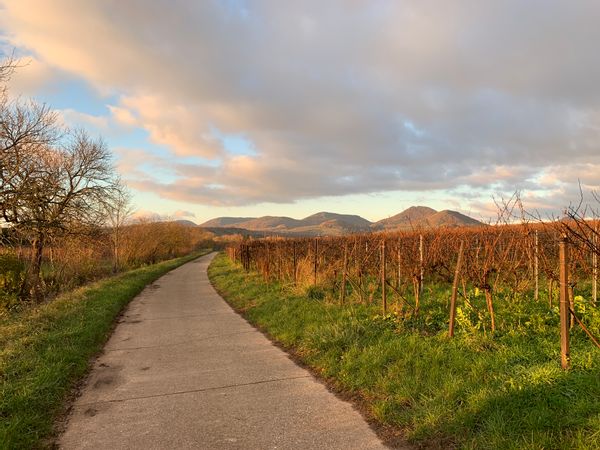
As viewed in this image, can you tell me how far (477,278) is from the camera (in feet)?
21.7

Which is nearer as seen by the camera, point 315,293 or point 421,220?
point 421,220

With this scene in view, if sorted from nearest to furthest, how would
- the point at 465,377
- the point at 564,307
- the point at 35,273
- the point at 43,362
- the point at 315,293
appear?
1. the point at 564,307
2. the point at 465,377
3. the point at 43,362
4. the point at 315,293
5. the point at 35,273

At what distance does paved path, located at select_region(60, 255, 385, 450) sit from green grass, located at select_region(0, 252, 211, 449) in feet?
0.84

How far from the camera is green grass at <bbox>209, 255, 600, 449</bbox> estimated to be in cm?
344

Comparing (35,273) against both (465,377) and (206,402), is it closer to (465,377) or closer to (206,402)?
(206,402)

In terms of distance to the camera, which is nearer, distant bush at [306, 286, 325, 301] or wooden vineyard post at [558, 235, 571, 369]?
wooden vineyard post at [558, 235, 571, 369]

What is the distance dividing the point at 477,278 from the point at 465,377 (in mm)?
2370

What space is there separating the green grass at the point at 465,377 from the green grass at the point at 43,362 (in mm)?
3293

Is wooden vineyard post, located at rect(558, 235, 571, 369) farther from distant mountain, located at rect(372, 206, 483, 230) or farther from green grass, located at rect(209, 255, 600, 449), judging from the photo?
distant mountain, located at rect(372, 206, 483, 230)

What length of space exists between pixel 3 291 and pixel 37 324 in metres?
6.68

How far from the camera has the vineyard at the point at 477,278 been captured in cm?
592

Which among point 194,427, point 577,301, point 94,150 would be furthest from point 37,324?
point 94,150

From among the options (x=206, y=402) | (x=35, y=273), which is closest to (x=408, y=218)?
(x=206, y=402)

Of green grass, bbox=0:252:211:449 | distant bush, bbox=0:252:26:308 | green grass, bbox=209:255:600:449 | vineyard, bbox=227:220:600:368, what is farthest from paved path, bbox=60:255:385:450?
distant bush, bbox=0:252:26:308
